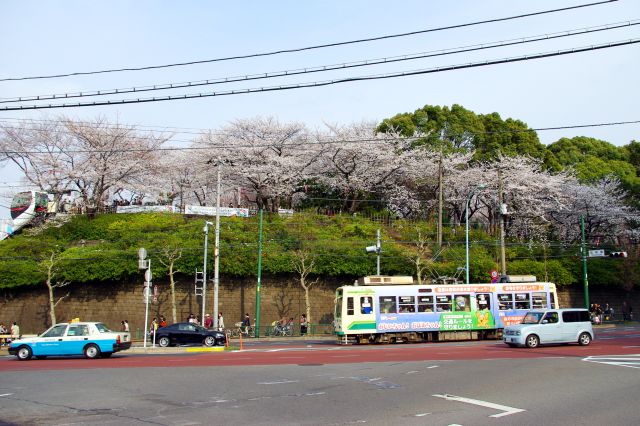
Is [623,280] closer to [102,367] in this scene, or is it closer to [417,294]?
[417,294]

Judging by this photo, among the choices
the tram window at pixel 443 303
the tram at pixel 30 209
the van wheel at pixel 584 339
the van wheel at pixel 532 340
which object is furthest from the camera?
the tram at pixel 30 209

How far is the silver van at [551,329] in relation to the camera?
2450cm

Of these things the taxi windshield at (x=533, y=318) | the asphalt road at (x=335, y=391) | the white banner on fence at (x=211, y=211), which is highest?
the white banner on fence at (x=211, y=211)

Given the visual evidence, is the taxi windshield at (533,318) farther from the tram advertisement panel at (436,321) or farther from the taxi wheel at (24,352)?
the taxi wheel at (24,352)

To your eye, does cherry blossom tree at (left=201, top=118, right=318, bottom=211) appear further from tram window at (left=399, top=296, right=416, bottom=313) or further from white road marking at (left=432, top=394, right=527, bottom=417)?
white road marking at (left=432, top=394, right=527, bottom=417)

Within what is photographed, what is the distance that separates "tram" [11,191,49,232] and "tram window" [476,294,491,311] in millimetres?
38345

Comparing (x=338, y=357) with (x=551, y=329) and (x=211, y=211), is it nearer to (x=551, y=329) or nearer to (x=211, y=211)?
(x=551, y=329)

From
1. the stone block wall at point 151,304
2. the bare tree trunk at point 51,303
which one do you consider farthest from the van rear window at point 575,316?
the bare tree trunk at point 51,303

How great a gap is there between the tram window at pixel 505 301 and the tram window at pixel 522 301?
43 centimetres

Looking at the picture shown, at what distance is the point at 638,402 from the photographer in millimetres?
11445

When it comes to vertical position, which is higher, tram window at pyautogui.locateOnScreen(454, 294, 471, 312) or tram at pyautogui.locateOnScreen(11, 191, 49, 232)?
tram at pyautogui.locateOnScreen(11, 191, 49, 232)

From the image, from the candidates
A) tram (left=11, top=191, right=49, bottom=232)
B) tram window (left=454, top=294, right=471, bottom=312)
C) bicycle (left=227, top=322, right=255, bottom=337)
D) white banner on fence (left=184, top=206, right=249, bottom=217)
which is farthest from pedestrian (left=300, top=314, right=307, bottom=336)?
tram (left=11, top=191, right=49, bottom=232)

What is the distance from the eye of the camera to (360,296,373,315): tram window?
29.7 meters

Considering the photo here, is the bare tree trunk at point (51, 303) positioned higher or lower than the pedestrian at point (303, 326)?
higher
